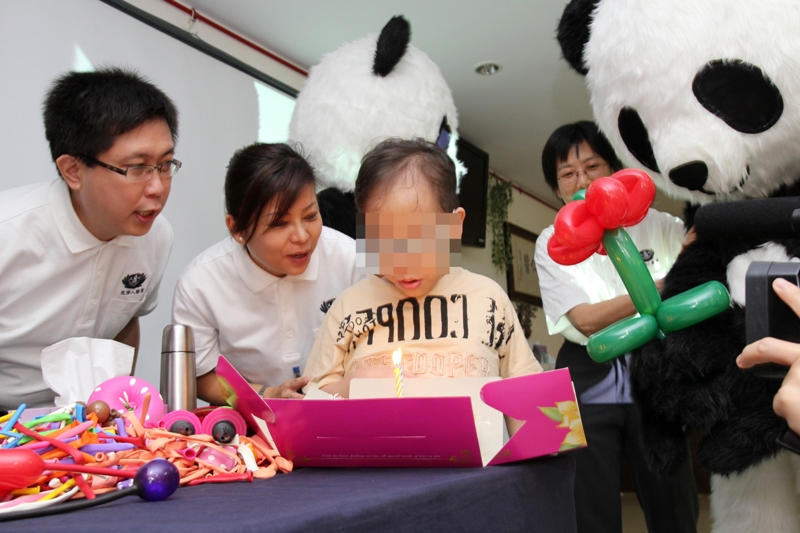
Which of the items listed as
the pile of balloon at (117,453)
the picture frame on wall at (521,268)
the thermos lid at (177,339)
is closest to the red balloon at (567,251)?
the pile of balloon at (117,453)

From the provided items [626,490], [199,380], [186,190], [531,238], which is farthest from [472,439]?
[531,238]

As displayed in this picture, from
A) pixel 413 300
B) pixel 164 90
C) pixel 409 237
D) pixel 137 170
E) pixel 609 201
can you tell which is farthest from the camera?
pixel 164 90

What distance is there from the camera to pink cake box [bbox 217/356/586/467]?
21.3 inches

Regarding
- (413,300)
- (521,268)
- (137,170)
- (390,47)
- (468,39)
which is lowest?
(413,300)

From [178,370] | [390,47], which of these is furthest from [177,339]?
[390,47]

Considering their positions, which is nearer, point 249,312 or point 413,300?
point 413,300

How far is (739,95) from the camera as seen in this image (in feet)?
2.93

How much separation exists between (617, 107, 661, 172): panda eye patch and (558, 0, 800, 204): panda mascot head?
0.02 meters

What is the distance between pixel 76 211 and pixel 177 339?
1.53ft

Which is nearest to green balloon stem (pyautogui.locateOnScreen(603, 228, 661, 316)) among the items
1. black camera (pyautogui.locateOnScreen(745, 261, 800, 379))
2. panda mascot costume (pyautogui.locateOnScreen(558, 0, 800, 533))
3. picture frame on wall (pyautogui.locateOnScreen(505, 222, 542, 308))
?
panda mascot costume (pyautogui.locateOnScreen(558, 0, 800, 533))

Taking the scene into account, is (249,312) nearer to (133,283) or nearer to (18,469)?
(133,283)

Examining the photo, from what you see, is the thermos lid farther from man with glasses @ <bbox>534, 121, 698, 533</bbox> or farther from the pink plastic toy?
man with glasses @ <bbox>534, 121, 698, 533</bbox>

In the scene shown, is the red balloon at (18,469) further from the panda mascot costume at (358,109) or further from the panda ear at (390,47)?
the panda ear at (390,47)

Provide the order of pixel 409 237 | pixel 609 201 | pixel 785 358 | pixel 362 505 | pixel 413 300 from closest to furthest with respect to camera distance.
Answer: pixel 362 505, pixel 785 358, pixel 609 201, pixel 409 237, pixel 413 300
